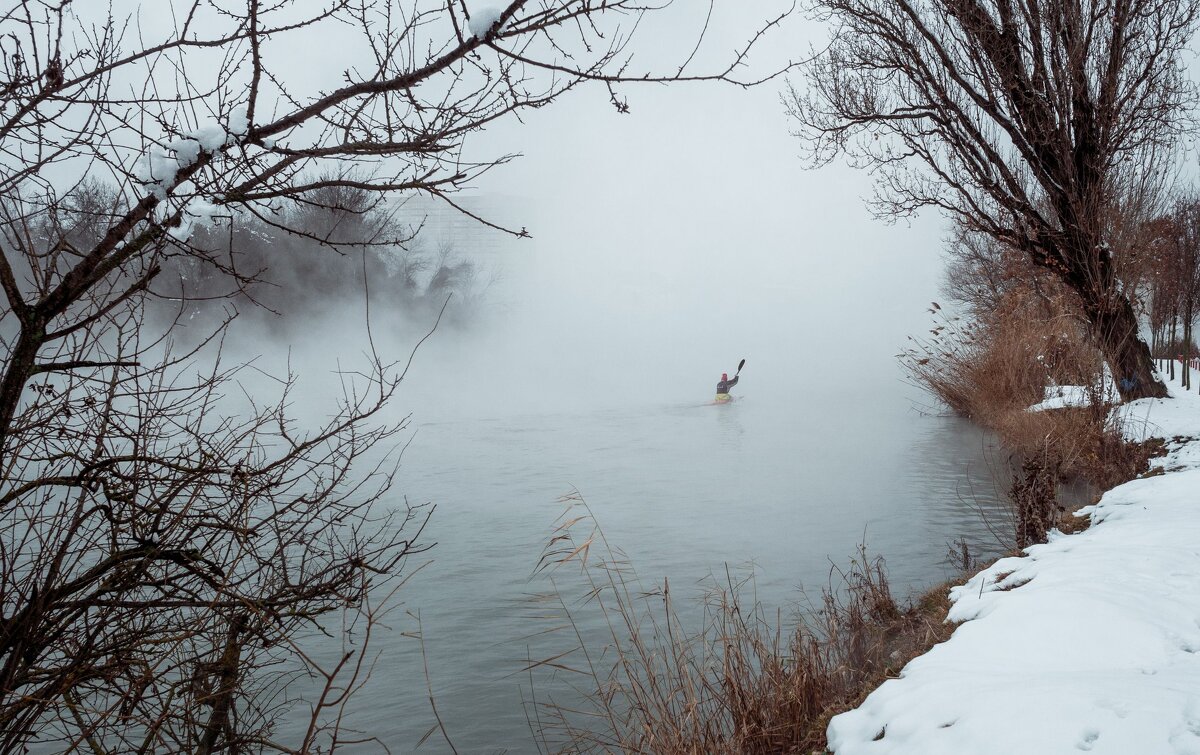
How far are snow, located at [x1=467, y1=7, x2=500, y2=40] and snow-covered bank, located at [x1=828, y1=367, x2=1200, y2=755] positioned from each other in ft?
9.75

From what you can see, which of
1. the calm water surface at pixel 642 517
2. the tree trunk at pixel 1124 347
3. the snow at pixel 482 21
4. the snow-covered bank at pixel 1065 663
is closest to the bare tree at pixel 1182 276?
the calm water surface at pixel 642 517

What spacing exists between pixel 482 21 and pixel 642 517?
978 cm

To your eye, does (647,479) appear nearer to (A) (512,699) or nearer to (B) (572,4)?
(A) (512,699)

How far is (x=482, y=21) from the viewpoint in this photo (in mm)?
2703

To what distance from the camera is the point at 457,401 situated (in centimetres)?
3206

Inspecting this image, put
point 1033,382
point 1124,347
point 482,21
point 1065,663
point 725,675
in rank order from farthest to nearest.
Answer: point 1033,382 → point 1124,347 → point 725,675 → point 1065,663 → point 482,21

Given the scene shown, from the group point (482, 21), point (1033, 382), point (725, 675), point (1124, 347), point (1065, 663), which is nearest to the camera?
point (482, 21)

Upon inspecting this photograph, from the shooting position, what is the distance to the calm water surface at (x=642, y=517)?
6.48 metres

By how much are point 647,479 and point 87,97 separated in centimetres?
1305

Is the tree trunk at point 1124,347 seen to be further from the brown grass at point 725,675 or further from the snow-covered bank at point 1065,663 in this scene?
the snow-covered bank at point 1065,663

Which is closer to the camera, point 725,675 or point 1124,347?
point 725,675

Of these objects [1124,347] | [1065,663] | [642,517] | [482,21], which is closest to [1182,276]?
[1124,347]

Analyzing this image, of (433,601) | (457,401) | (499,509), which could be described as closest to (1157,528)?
(433,601)

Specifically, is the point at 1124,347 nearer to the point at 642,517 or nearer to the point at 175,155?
the point at 642,517
